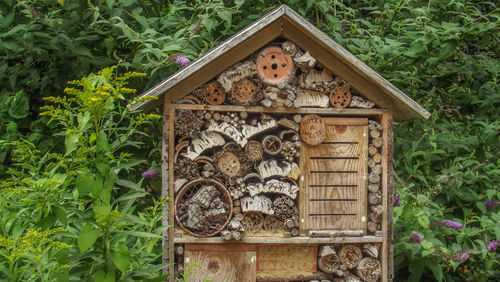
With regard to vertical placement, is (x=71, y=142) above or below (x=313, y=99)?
below

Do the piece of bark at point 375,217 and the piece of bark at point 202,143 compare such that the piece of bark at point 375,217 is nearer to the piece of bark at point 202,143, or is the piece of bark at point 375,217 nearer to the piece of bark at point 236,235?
the piece of bark at point 236,235

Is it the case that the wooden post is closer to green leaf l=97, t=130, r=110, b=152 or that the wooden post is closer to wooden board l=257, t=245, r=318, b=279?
wooden board l=257, t=245, r=318, b=279

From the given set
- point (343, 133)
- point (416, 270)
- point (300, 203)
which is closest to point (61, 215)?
point (300, 203)

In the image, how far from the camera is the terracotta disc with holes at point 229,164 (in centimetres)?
395

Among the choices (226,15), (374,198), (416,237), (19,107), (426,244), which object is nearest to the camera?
(374,198)

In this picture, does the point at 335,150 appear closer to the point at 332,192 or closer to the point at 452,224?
the point at 332,192

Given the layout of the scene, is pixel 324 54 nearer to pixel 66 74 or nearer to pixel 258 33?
pixel 258 33

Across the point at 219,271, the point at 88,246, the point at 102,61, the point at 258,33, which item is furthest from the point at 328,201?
the point at 102,61

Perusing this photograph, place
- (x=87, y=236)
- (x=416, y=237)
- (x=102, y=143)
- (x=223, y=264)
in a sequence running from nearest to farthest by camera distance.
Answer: (x=87, y=236) < (x=102, y=143) < (x=223, y=264) < (x=416, y=237)

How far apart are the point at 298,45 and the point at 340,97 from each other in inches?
18.0

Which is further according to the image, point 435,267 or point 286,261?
point 435,267

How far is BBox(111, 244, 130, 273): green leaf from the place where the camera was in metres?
2.73

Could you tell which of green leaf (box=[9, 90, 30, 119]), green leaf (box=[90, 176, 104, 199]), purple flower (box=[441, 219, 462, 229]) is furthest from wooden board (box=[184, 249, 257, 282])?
green leaf (box=[9, 90, 30, 119])

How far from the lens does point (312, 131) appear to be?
157 inches
